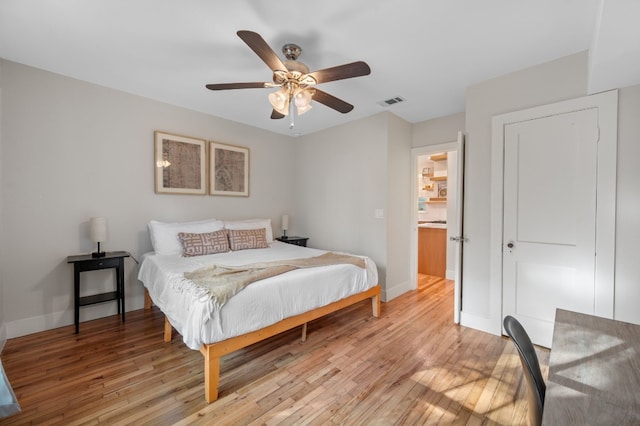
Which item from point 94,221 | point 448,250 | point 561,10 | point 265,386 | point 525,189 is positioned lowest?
point 265,386

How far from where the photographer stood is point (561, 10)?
1.81m

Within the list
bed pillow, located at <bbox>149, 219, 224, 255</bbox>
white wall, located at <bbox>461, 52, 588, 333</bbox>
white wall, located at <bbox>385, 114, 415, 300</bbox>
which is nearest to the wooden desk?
white wall, located at <bbox>461, 52, 588, 333</bbox>

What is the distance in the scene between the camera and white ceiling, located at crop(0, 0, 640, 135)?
1794 mm

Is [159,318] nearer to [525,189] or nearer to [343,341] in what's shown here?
[343,341]

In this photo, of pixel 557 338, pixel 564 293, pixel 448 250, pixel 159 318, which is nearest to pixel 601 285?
pixel 564 293

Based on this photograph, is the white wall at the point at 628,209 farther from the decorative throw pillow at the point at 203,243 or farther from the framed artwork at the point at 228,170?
the framed artwork at the point at 228,170

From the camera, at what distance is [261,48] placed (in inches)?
68.7

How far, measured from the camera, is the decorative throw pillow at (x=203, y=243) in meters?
3.13

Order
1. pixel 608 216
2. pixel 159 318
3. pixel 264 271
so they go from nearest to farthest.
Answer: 1. pixel 608 216
2. pixel 264 271
3. pixel 159 318

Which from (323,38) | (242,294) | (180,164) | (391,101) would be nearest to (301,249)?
(242,294)

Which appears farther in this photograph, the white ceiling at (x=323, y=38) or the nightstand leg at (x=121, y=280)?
the nightstand leg at (x=121, y=280)

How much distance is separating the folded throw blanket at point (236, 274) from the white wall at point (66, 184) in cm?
157

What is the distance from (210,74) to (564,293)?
12.8 feet

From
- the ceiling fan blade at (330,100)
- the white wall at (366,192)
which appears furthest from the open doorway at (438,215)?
the ceiling fan blade at (330,100)
